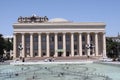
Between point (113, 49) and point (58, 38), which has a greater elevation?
point (58, 38)

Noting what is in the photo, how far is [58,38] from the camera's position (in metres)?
88.7

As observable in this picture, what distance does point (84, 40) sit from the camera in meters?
89.2

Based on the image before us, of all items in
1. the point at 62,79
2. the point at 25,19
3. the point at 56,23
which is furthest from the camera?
the point at 25,19

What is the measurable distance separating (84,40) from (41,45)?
13.1 meters

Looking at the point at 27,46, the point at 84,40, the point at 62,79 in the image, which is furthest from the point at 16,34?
the point at 62,79

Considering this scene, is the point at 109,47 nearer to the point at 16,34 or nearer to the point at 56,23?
the point at 56,23

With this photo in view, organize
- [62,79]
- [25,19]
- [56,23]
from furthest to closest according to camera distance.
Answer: [25,19]
[56,23]
[62,79]

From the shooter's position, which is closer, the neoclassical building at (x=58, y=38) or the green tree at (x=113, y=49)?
the neoclassical building at (x=58, y=38)

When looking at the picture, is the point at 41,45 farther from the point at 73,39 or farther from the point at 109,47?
the point at 109,47

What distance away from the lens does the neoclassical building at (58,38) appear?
283 ft

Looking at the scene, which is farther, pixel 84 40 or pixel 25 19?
pixel 25 19

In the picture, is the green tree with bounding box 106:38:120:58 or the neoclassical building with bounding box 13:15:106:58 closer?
the neoclassical building with bounding box 13:15:106:58

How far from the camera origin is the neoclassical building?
8625 cm

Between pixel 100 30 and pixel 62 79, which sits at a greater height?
pixel 100 30
